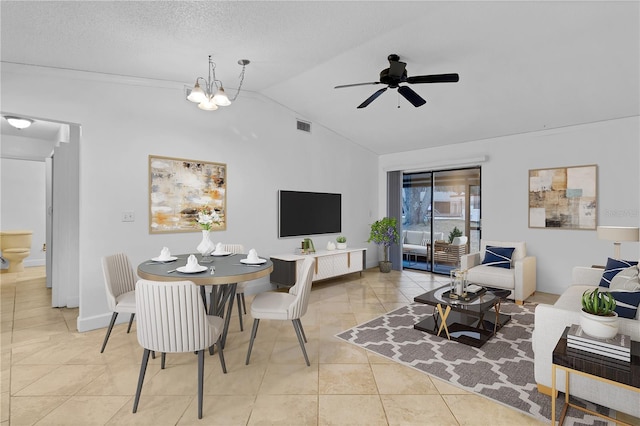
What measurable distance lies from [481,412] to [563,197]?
13.7ft

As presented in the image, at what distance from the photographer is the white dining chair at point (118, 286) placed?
2.91 meters

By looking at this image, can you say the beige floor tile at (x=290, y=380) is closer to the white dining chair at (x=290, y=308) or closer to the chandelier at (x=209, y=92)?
the white dining chair at (x=290, y=308)

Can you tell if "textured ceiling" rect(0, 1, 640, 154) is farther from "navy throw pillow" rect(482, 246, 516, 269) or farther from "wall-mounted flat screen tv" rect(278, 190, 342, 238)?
"navy throw pillow" rect(482, 246, 516, 269)

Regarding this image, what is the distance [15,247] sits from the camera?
6488 millimetres

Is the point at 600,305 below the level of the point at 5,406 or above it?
above

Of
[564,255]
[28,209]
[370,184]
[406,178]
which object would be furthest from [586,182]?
[28,209]

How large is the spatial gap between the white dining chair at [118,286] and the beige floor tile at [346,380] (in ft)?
5.79

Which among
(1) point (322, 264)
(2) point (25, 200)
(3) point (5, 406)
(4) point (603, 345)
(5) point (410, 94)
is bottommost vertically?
(3) point (5, 406)

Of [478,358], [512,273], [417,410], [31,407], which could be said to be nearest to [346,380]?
[417,410]

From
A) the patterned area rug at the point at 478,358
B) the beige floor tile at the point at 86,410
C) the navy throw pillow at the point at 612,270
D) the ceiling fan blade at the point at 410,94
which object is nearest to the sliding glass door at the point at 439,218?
the patterned area rug at the point at 478,358

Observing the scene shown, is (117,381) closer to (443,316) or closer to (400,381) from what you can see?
(400,381)

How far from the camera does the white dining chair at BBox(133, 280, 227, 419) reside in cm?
203

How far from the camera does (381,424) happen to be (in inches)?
79.1

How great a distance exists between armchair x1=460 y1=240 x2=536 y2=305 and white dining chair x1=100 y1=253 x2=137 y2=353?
14.6 ft
